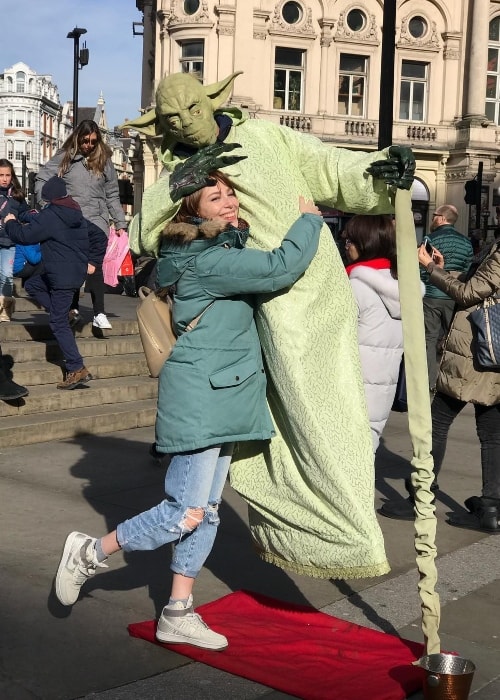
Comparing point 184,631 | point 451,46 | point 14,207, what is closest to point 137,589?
point 184,631

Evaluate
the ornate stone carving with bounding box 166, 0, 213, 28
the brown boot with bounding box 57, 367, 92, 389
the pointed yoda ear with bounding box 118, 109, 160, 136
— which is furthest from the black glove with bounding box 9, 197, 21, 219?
the ornate stone carving with bounding box 166, 0, 213, 28

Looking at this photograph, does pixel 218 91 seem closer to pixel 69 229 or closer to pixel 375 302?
pixel 375 302

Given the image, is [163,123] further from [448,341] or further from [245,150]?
[448,341]

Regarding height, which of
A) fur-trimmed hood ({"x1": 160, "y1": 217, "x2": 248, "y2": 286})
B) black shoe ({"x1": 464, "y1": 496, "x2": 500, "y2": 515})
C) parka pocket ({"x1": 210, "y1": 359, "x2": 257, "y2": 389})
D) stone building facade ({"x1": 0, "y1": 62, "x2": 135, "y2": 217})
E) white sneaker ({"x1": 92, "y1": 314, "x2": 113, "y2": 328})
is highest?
stone building facade ({"x1": 0, "y1": 62, "x2": 135, "y2": 217})

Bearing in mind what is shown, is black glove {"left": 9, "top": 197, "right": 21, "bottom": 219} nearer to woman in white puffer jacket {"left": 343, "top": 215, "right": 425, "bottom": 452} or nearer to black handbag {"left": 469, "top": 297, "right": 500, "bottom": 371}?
woman in white puffer jacket {"left": 343, "top": 215, "right": 425, "bottom": 452}

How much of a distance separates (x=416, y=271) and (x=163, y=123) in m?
1.08

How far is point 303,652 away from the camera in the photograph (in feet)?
12.8

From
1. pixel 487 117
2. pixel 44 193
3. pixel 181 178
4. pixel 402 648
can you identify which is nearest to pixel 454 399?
pixel 402 648

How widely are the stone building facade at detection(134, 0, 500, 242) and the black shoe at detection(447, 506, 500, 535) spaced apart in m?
33.3

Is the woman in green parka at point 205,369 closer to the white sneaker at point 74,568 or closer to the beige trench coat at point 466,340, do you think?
the white sneaker at point 74,568

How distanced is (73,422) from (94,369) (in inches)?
56.5

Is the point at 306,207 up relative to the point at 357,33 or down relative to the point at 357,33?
down

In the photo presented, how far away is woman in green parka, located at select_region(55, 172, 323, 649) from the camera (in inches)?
146

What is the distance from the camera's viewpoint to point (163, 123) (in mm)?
3855
